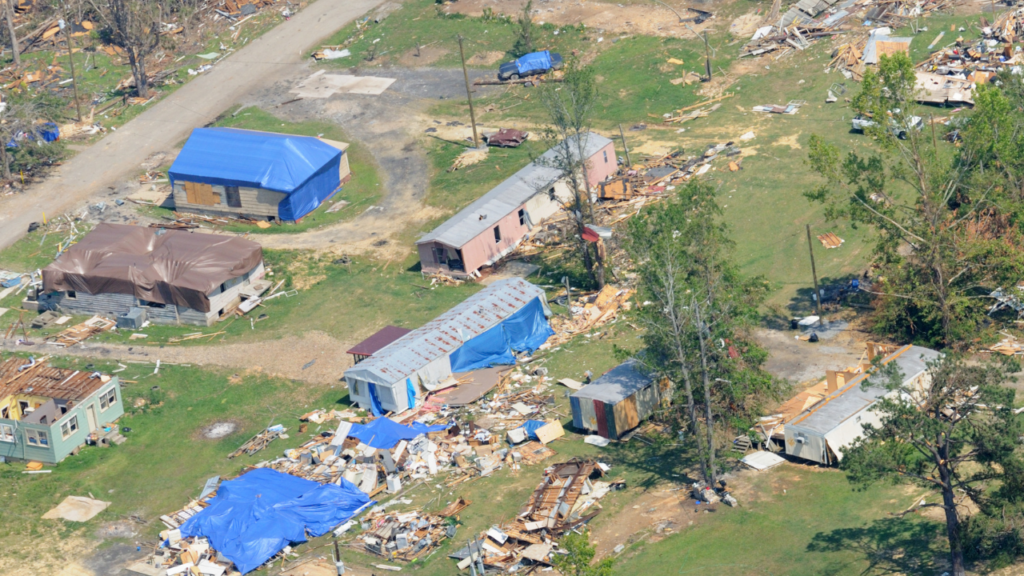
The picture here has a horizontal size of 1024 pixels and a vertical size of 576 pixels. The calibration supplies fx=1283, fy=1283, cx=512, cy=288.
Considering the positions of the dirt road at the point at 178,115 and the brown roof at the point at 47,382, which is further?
the dirt road at the point at 178,115

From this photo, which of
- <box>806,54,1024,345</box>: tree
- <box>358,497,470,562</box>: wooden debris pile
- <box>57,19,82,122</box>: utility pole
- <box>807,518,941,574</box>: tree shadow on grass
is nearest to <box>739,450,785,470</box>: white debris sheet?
<box>807,518,941,574</box>: tree shadow on grass

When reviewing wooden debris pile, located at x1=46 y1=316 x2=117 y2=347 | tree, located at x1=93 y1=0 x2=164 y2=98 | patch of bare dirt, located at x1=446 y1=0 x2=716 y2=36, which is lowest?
wooden debris pile, located at x1=46 y1=316 x2=117 y2=347

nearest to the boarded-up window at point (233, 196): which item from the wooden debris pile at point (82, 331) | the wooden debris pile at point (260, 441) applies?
the wooden debris pile at point (82, 331)

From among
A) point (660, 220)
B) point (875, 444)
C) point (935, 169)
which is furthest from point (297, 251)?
point (875, 444)

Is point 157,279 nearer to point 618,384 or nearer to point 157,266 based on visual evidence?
point 157,266

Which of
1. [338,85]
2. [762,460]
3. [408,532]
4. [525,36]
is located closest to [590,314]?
[762,460]

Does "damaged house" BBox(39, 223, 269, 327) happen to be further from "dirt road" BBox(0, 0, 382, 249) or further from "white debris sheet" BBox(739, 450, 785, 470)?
"white debris sheet" BBox(739, 450, 785, 470)

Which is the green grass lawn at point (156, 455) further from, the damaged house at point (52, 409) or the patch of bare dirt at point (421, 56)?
the patch of bare dirt at point (421, 56)
